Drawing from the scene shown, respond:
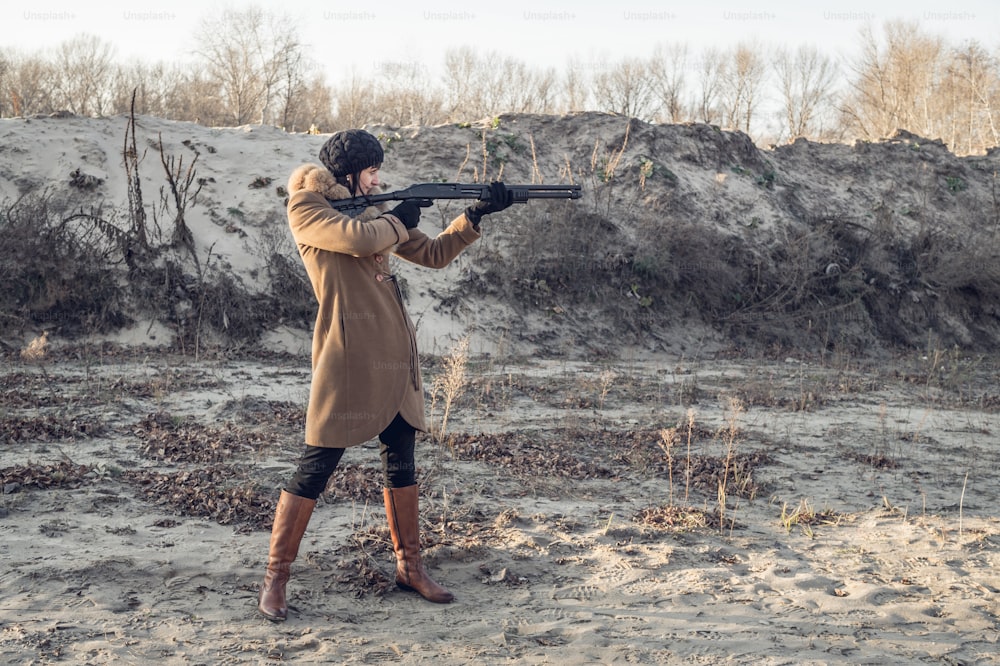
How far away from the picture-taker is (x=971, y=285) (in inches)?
633

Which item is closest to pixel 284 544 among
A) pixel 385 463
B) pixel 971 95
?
pixel 385 463

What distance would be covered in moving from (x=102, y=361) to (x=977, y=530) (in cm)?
899

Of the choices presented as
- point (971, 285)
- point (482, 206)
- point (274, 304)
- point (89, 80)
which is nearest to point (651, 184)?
point (971, 285)

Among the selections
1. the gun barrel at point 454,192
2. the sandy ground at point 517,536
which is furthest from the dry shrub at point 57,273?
the gun barrel at point 454,192

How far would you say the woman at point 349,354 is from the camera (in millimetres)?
3486

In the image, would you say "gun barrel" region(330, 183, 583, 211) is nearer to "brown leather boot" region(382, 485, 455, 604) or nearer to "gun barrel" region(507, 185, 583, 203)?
"gun barrel" region(507, 185, 583, 203)

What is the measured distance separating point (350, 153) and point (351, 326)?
2.46 feet

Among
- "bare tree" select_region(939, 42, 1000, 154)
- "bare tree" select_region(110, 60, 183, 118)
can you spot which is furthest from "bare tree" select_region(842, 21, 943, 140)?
"bare tree" select_region(110, 60, 183, 118)

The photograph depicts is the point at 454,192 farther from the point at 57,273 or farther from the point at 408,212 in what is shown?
the point at 57,273

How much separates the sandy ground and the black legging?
1.78 feet

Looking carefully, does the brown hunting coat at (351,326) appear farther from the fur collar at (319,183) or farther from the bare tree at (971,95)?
the bare tree at (971,95)

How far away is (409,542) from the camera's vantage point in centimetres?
378

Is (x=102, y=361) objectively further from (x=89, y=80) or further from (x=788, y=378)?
(x=89, y=80)

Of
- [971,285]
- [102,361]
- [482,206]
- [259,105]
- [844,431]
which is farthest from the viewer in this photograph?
[259,105]
